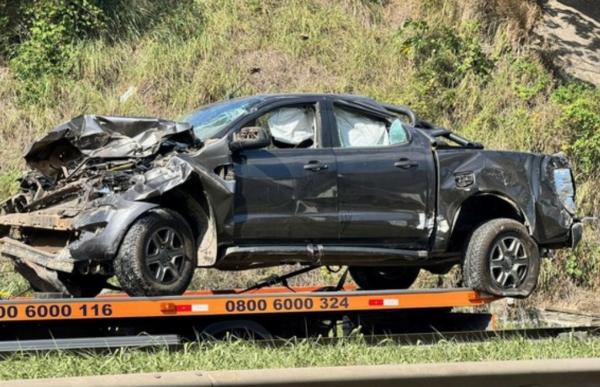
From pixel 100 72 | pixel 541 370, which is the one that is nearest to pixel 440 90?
pixel 100 72

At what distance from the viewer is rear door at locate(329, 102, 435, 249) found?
9133 millimetres

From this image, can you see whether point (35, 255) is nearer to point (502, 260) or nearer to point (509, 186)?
point (502, 260)

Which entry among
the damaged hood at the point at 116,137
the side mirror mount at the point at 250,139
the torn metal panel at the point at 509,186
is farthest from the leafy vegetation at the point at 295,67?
A: the side mirror mount at the point at 250,139

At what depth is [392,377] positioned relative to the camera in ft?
17.7

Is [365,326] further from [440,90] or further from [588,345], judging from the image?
[440,90]

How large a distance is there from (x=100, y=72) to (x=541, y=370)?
11.9 meters

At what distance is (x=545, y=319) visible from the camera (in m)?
12.6

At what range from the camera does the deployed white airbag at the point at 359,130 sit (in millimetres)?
9406

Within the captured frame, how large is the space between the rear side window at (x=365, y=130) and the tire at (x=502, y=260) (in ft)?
4.09

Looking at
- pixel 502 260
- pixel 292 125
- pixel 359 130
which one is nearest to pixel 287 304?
pixel 292 125

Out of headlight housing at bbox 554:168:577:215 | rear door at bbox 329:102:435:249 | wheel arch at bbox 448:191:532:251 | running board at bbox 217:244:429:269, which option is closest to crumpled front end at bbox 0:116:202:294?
running board at bbox 217:244:429:269

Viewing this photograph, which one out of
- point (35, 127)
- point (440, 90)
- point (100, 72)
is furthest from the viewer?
point (440, 90)

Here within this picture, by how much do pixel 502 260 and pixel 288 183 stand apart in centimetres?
241

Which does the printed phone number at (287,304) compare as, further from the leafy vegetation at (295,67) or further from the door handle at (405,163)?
the leafy vegetation at (295,67)
